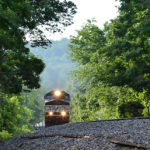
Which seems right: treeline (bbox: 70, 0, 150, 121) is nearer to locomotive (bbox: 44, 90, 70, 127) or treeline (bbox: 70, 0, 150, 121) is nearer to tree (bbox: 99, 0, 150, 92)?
tree (bbox: 99, 0, 150, 92)

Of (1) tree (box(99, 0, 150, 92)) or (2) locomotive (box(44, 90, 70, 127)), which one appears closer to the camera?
(2) locomotive (box(44, 90, 70, 127))

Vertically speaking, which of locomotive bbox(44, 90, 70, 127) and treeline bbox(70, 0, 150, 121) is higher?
treeline bbox(70, 0, 150, 121)

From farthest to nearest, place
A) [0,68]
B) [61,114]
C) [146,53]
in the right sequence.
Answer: [146,53], [61,114], [0,68]

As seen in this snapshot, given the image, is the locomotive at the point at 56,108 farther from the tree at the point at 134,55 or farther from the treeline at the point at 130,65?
the tree at the point at 134,55

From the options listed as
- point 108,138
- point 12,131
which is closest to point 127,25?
point 108,138

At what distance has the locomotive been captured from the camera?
1500 centimetres

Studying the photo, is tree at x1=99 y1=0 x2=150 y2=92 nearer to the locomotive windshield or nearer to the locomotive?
the locomotive windshield

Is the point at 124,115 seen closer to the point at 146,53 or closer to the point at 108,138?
the point at 146,53

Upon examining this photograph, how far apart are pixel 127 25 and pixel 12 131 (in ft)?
59.4

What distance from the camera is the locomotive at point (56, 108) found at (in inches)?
591

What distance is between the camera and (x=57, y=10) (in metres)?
16.1

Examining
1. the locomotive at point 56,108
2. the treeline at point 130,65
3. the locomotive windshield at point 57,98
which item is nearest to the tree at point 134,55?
the treeline at point 130,65

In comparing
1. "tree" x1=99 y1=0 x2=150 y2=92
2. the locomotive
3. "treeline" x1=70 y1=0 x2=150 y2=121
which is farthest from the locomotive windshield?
"tree" x1=99 y1=0 x2=150 y2=92

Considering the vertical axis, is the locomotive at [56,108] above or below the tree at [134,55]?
below
